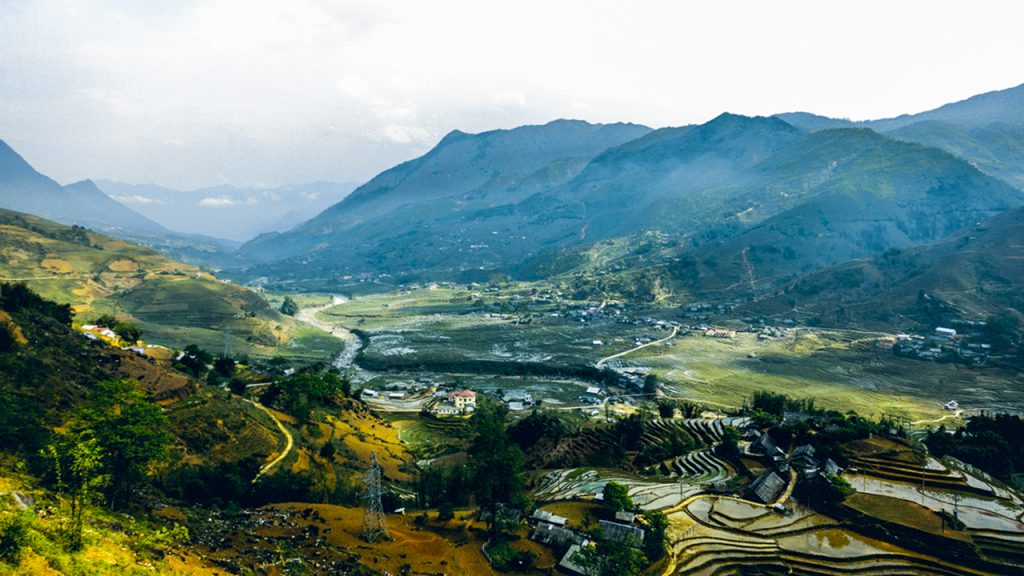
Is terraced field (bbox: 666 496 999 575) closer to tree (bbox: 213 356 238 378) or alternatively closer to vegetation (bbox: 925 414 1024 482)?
vegetation (bbox: 925 414 1024 482)

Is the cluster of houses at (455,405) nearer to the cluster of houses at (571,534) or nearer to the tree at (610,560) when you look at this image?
the cluster of houses at (571,534)

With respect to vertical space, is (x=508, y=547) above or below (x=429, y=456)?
above

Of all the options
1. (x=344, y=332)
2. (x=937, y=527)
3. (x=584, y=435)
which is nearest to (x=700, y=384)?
(x=584, y=435)

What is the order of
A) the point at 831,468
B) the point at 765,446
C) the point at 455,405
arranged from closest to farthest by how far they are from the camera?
the point at 831,468
the point at 765,446
the point at 455,405

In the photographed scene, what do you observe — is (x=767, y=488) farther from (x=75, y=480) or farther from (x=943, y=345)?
(x=943, y=345)

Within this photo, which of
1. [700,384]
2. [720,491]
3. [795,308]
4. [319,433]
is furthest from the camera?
[795,308]

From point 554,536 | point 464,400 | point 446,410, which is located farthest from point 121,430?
point 464,400

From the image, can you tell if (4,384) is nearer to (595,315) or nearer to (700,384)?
(700,384)
